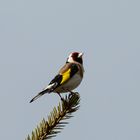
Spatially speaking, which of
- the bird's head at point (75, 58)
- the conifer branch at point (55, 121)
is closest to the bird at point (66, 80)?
the bird's head at point (75, 58)

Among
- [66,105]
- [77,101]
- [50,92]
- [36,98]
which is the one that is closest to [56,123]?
[66,105]

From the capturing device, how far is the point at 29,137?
235 cm

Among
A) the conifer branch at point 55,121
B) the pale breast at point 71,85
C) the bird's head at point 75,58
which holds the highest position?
the bird's head at point 75,58

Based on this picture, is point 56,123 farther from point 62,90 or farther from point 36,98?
point 62,90

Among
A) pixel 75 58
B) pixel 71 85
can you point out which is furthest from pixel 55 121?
pixel 75 58

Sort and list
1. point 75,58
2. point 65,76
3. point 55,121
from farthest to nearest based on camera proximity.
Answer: point 75,58, point 65,76, point 55,121

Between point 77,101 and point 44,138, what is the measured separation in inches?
39.0

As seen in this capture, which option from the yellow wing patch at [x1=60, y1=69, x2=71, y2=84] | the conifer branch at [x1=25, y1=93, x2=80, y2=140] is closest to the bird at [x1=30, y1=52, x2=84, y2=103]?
the yellow wing patch at [x1=60, y1=69, x2=71, y2=84]

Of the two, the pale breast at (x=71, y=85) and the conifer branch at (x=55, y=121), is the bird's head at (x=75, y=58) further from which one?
the conifer branch at (x=55, y=121)

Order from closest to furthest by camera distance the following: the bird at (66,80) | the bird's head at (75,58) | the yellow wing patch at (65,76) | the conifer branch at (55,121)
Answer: the conifer branch at (55,121)
the bird at (66,80)
the yellow wing patch at (65,76)
the bird's head at (75,58)

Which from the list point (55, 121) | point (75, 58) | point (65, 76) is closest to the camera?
point (55, 121)

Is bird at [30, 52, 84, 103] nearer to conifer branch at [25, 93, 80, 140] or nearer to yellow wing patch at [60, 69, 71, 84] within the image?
yellow wing patch at [60, 69, 71, 84]

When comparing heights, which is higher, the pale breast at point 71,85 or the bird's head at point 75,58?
the bird's head at point 75,58

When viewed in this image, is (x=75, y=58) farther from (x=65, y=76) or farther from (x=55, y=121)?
(x=55, y=121)
